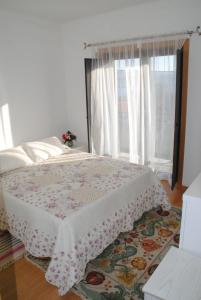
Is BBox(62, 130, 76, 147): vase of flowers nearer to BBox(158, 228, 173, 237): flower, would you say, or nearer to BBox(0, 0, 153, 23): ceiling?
BBox(0, 0, 153, 23): ceiling

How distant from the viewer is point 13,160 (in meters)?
3.11

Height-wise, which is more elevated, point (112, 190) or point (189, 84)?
point (189, 84)

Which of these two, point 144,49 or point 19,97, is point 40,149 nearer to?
point 19,97

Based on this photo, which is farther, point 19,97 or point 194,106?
point 19,97

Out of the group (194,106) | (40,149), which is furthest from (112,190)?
(194,106)

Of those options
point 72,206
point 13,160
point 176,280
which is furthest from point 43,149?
point 176,280

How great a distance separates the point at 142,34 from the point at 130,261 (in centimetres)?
288

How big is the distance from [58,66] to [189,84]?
2212 millimetres

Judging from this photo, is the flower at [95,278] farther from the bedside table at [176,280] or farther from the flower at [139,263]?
the bedside table at [176,280]

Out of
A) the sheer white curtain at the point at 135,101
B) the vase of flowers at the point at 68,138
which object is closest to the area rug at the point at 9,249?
the vase of flowers at the point at 68,138

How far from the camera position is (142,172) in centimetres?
285

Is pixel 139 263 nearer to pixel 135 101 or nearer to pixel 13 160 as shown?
pixel 13 160

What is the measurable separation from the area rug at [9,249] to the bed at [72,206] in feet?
0.57

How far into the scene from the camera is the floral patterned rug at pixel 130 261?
1.95m
